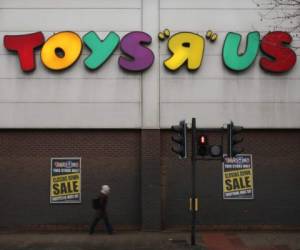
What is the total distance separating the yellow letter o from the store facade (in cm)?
5

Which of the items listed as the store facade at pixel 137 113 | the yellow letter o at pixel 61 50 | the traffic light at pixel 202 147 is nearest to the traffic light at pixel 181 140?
the traffic light at pixel 202 147

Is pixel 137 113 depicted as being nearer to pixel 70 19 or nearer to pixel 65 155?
pixel 65 155

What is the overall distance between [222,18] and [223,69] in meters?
1.85

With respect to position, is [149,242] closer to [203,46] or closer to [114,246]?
[114,246]

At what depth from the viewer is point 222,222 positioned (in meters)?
18.5

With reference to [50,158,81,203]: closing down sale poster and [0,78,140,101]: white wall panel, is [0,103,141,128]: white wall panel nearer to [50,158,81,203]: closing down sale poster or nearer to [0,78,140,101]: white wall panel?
[0,78,140,101]: white wall panel

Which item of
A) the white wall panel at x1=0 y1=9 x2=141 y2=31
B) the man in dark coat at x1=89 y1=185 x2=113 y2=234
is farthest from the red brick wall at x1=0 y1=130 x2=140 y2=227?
the white wall panel at x1=0 y1=9 x2=141 y2=31

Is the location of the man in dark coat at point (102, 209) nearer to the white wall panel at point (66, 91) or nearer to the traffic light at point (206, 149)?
the white wall panel at point (66, 91)

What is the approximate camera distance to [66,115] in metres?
18.4

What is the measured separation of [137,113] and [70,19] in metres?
4.09

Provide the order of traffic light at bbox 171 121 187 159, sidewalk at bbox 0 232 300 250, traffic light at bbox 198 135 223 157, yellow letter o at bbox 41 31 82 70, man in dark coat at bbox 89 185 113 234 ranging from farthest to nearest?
yellow letter o at bbox 41 31 82 70 → man in dark coat at bbox 89 185 113 234 → sidewalk at bbox 0 232 300 250 → traffic light at bbox 198 135 223 157 → traffic light at bbox 171 121 187 159

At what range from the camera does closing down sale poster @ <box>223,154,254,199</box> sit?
1858 centimetres

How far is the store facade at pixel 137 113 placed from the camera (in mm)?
18422

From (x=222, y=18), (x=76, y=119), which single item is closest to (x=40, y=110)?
(x=76, y=119)
